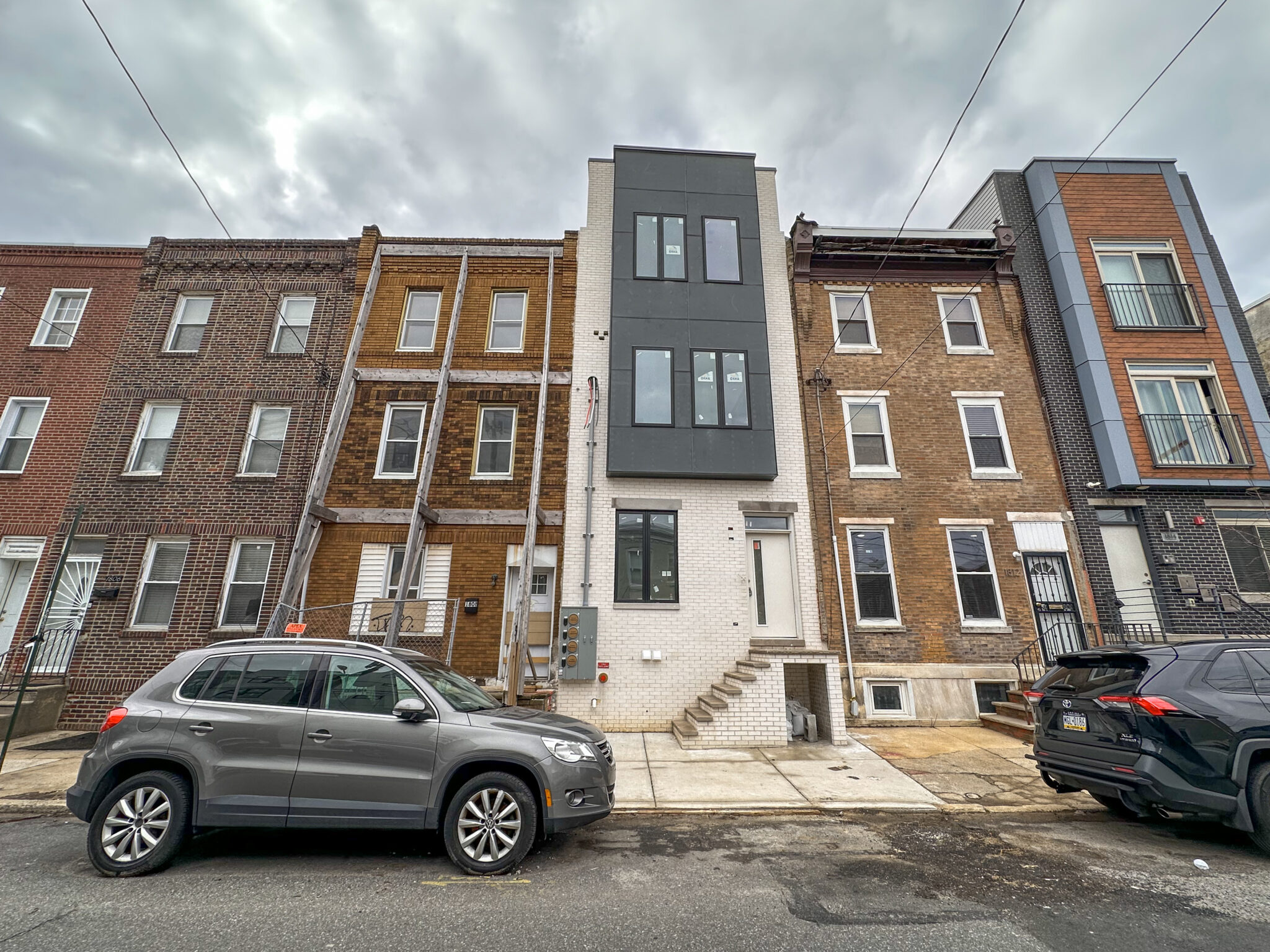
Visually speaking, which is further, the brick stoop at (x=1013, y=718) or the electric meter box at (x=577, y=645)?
the electric meter box at (x=577, y=645)

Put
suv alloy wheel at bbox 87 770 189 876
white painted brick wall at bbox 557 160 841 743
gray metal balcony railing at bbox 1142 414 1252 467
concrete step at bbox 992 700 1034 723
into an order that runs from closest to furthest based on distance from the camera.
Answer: suv alloy wheel at bbox 87 770 189 876
concrete step at bbox 992 700 1034 723
white painted brick wall at bbox 557 160 841 743
gray metal balcony railing at bbox 1142 414 1252 467

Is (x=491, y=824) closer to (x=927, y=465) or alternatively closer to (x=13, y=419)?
(x=927, y=465)

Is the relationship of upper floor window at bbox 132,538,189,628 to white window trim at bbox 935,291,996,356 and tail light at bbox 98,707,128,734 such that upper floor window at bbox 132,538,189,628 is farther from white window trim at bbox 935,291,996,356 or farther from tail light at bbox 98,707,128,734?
white window trim at bbox 935,291,996,356

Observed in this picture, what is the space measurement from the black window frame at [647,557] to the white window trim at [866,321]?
5.86 meters

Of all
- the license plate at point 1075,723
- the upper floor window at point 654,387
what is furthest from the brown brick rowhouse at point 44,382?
the license plate at point 1075,723

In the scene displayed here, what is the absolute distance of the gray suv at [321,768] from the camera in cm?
429

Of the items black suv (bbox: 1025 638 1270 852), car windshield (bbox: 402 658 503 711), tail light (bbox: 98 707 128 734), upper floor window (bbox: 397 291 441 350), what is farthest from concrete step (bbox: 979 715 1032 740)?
upper floor window (bbox: 397 291 441 350)

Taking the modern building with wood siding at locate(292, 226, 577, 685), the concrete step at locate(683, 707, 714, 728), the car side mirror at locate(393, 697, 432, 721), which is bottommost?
the concrete step at locate(683, 707, 714, 728)

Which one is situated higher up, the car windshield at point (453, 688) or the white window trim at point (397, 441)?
the white window trim at point (397, 441)

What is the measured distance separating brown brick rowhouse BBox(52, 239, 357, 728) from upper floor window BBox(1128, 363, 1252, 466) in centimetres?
1835

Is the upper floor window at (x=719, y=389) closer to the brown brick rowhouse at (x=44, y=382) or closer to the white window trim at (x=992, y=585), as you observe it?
the white window trim at (x=992, y=585)

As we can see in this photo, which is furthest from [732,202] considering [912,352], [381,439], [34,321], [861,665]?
[34,321]

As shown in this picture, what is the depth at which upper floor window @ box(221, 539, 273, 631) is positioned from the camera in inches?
416

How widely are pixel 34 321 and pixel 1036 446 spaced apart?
76.8 feet
